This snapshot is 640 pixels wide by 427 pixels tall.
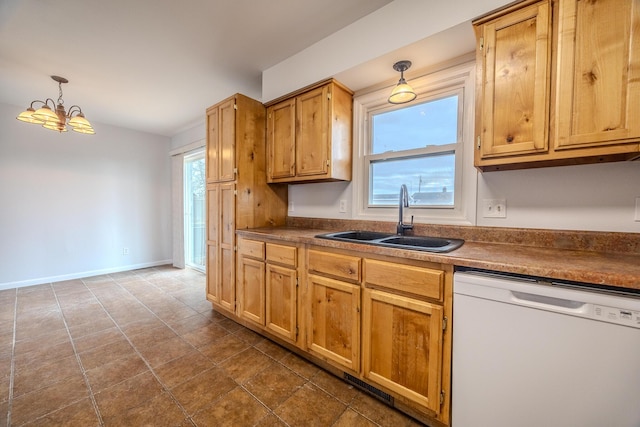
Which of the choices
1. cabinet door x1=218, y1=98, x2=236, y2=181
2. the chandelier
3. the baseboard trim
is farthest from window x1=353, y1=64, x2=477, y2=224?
the baseboard trim

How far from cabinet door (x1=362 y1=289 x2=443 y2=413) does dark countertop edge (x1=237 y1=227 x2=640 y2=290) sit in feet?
0.85

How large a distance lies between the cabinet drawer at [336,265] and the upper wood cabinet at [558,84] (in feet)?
3.15

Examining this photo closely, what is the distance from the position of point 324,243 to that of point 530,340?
3.65 ft

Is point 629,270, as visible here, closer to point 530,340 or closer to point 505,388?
point 530,340

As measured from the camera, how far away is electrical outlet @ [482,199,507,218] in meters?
1.61

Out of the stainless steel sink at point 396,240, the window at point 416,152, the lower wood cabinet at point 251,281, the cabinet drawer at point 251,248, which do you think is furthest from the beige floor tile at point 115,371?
the window at point 416,152

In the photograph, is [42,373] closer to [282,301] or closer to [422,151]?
[282,301]

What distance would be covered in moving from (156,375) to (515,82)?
2870 mm

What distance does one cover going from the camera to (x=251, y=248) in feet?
7.35

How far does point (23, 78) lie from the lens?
8.99 feet

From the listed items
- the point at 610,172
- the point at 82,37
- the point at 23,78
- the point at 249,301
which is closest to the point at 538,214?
the point at 610,172

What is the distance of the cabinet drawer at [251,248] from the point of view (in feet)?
7.06

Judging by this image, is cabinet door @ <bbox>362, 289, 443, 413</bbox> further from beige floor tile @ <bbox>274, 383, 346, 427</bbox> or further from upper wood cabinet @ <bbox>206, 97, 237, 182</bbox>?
upper wood cabinet @ <bbox>206, 97, 237, 182</bbox>

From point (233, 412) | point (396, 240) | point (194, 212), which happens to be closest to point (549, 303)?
point (396, 240)
